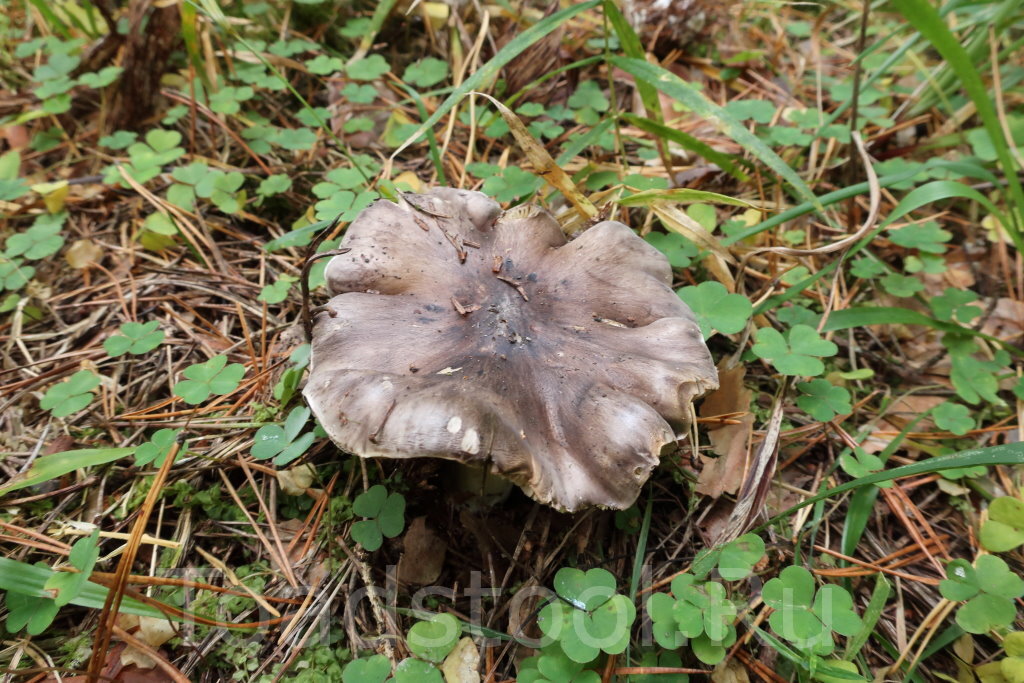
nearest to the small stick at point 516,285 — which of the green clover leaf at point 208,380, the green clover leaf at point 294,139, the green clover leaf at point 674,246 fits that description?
the green clover leaf at point 674,246

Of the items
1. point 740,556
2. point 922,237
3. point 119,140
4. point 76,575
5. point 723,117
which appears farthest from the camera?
point 119,140

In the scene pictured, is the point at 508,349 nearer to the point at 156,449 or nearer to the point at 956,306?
the point at 156,449

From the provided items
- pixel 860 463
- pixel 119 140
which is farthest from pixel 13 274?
pixel 860 463

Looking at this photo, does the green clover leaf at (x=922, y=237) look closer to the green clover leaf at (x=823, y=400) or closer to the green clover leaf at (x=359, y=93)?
the green clover leaf at (x=823, y=400)

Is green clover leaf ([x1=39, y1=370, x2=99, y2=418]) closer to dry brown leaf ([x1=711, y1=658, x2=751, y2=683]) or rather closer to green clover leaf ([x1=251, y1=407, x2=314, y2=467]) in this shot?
green clover leaf ([x1=251, y1=407, x2=314, y2=467])

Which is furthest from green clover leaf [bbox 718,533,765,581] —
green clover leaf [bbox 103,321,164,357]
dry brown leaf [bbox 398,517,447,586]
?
green clover leaf [bbox 103,321,164,357]

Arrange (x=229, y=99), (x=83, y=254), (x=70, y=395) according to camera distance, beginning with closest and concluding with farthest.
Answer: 1. (x=70, y=395)
2. (x=83, y=254)
3. (x=229, y=99)
